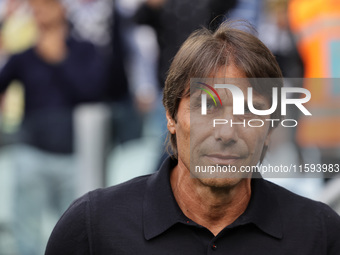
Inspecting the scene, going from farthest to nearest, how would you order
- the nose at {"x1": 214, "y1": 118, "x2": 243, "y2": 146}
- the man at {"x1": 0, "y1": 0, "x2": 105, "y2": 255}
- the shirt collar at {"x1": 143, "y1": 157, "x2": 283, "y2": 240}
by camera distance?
the man at {"x1": 0, "y1": 0, "x2": 105, "y2": 255}
the shirt collar at {"x1": 143, "y1": 157, "x2": 283, "y2": 240}
the nose at {"x1": 214, "y1": 118, "x2": 243, "y2": 146}

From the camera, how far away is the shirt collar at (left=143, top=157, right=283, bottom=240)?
228cm

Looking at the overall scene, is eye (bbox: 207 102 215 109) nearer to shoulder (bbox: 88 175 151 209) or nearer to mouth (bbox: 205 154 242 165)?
mouth (bbox: 205 154 242 165)

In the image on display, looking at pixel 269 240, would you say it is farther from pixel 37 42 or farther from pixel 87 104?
pixel 37 42

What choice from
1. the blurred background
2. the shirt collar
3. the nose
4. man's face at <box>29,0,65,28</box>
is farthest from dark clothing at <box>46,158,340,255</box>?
man's face at <box>29,0,65,28</box>

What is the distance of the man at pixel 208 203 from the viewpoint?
2240mm

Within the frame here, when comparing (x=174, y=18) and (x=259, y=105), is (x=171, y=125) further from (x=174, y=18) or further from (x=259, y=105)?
(x=174, y=18)

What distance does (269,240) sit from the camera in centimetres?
228

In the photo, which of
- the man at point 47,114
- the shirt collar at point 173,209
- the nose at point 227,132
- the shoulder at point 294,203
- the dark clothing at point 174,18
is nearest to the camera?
the nose at point 227,132

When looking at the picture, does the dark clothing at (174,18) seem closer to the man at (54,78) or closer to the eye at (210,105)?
the man at (54,78)

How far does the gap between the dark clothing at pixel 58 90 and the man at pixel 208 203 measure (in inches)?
127

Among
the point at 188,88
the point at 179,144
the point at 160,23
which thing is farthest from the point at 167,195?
the point at 160,23

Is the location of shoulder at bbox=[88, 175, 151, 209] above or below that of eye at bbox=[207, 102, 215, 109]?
below

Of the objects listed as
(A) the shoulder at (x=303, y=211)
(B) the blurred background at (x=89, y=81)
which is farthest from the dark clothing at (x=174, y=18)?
(A) the shoulder at (x=303, y=211)

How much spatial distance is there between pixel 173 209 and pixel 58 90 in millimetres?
3470
